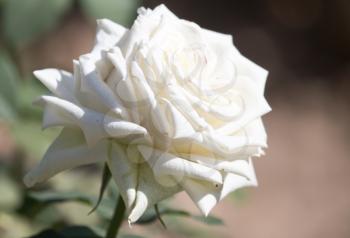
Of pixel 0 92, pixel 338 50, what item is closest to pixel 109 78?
pixel 0 92

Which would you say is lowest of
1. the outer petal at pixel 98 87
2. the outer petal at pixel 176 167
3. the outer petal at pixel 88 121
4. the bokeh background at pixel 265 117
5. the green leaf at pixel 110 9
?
the bokeh background at pixel 265 117

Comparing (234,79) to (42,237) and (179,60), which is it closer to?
(179,60)

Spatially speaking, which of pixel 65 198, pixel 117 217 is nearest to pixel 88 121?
pixel 117 217

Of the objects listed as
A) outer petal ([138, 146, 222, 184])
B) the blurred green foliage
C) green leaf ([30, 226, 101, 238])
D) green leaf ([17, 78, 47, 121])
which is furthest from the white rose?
green leaf ([17, 78, 47, 121])

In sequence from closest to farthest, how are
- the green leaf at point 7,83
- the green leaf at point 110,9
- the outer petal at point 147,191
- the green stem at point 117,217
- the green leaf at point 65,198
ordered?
1. the outer petal at point 147,191
2. the green stem at point 117,217
3. the green leaf at point 65,198
4. the green leaf at point 7,83
5. the green leaf at point 110,9

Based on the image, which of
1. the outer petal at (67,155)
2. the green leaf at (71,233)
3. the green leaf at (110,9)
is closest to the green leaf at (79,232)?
the green leaf at (71,233)

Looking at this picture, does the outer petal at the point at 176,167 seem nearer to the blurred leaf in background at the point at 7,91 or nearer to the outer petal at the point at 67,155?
the outer petal at the point at 67,155
